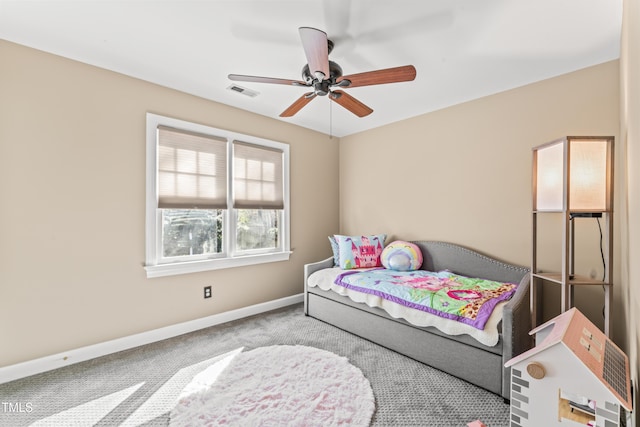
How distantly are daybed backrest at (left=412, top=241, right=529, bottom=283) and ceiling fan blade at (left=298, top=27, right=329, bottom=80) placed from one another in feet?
7.50

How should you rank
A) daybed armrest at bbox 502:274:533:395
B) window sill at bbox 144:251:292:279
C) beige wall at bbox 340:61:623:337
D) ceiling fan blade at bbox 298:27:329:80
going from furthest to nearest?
window sill at bbox 144:251:292:279 < beige wall at bbox 340:61:623:337 < daybed armrest at bbox 502:274:533:395 < ceiling fan blade at bbox 298:27:329:80

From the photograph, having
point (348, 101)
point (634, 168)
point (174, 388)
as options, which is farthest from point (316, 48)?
point (174, 388)

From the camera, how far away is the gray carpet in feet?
5.41

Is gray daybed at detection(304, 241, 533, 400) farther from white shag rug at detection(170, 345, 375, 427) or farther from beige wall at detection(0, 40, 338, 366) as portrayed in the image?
beige wall at detection(0, 40, 338, 366)

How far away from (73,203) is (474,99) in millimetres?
3905

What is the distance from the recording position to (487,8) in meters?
1.71

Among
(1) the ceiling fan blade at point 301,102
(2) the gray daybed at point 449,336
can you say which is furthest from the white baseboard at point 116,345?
(1) the ceiling fan blade at point 301,102

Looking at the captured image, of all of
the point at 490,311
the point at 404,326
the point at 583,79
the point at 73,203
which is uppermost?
the point at 583,79

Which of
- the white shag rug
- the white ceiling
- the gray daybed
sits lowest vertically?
the white shag rug

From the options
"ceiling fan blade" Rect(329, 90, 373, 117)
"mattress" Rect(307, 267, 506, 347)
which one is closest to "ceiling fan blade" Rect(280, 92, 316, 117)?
"ceiling fan blade" Rect(329, 90, 373, 117)

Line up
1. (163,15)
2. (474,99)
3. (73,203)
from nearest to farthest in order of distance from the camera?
(163,15), (73,203), (474,99)

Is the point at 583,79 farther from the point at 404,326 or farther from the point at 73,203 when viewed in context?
the point at 73,203

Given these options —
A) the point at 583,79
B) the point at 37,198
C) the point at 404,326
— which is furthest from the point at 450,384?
the point at 37,198

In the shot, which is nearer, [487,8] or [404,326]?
[487,8]
